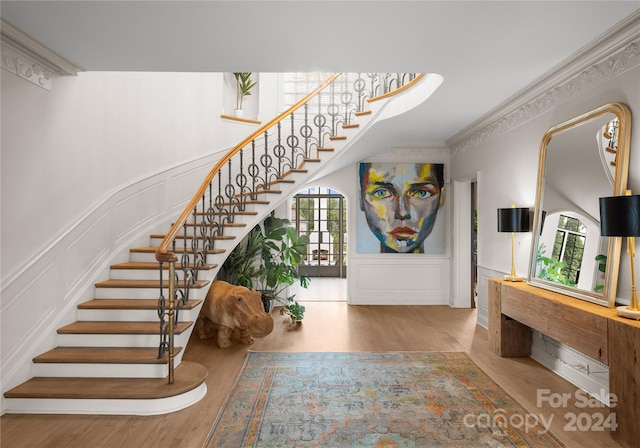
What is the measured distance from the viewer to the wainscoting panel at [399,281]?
665cm

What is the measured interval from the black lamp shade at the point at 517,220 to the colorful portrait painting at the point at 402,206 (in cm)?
256

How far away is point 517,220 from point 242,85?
4966 mm

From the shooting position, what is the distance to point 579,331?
2.79m

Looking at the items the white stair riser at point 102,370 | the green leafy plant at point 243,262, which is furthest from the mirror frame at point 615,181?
the green leafy plant at point 243,262

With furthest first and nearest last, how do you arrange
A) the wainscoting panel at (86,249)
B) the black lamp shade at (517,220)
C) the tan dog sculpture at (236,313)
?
the tan dog sculpture at (236,313) → the black lamp shade at (517,220) → the wainscoting panel at (86,249)

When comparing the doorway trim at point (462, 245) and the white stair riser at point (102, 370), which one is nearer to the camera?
the white stair riser at point (102, 370)

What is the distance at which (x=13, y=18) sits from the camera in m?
2.47

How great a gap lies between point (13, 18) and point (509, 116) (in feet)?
15.5

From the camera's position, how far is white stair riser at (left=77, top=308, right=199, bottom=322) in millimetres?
3549

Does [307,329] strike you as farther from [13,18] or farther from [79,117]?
[13,18]

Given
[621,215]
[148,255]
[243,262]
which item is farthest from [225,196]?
[621,215]

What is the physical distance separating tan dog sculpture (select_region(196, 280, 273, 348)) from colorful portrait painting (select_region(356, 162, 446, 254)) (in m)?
2.96

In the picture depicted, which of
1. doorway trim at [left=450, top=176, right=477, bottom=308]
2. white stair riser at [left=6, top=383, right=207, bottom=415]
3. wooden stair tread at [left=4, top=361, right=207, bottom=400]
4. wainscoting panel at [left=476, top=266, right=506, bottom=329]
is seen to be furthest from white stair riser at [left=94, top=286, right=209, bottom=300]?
doorway trim at [left=450, top=176, right=477, bottom=308]

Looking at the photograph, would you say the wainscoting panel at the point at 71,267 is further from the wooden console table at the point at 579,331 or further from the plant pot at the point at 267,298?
the wooden console table at the point at 579,331
